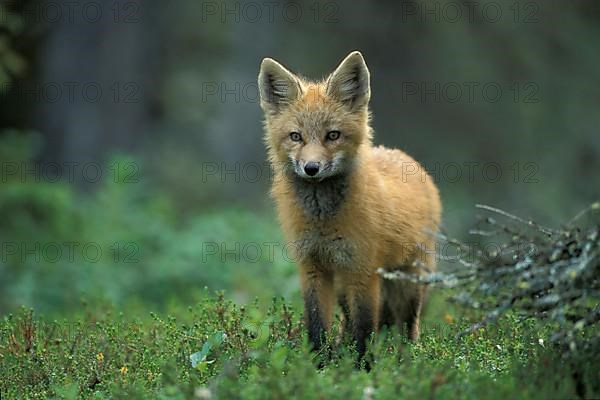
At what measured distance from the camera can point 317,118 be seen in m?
6.08

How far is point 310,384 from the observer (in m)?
4.32

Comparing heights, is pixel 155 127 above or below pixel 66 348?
above

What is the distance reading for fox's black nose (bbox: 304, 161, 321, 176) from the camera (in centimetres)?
583

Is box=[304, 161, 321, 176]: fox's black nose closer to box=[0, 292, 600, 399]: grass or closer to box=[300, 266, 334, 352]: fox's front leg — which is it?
box=[300, 266, 334, 352]: fox's front leg

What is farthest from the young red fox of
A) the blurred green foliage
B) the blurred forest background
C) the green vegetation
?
the blurred forest background

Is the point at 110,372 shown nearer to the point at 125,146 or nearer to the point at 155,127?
the point at 125,146

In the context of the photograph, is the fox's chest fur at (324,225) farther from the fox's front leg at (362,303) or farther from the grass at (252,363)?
the grass at (252,363)

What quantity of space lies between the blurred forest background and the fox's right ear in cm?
449

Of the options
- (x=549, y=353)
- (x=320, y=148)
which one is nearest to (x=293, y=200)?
(x=320, y=148)

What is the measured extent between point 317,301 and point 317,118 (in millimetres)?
1350

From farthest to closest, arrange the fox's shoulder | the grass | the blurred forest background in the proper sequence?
the blurred forest background
the fox's shoulder
the grass

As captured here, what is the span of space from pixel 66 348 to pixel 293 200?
6.68 feet

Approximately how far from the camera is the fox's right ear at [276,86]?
20.7 ft

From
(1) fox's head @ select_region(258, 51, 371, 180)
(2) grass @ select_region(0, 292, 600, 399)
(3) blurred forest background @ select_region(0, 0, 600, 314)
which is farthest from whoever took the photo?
(3) blurred forest background @ select_region(0, 0, 600, 314)
